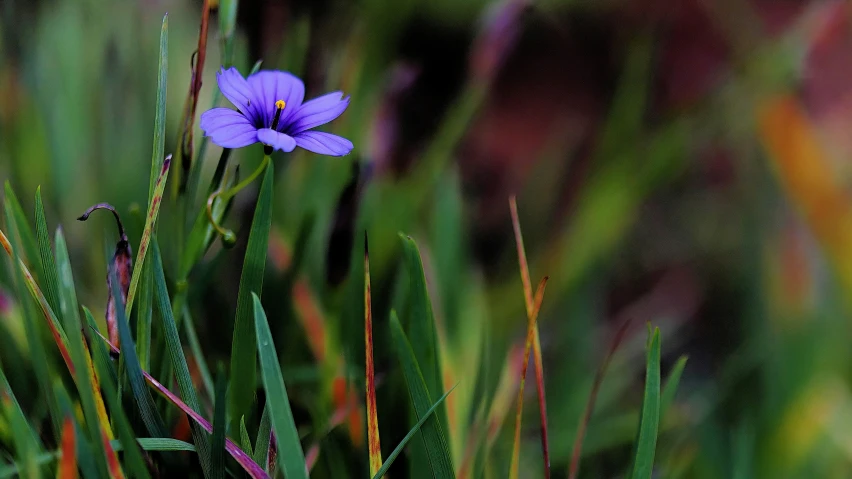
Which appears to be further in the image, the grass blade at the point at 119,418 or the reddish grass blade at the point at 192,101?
the reddish grass blade at the point at 192,101

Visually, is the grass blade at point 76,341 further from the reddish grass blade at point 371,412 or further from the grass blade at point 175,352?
the reddish grass blade at point 371,412

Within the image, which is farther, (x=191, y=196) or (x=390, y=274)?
(x=390, y=274)

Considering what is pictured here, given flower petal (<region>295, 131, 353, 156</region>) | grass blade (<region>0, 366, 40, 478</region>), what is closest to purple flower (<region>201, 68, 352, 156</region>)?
flower petal (<region>295, 131, 353, 156</region>)

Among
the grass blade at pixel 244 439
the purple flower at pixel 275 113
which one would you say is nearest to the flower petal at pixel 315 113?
the purple flower at pixel 275 113

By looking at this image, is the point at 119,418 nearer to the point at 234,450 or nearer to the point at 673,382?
the point at 234,450

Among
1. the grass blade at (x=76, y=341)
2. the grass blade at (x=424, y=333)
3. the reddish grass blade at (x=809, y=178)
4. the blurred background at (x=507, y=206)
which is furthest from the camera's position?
the reddish grass blade at (x=809, y=178)

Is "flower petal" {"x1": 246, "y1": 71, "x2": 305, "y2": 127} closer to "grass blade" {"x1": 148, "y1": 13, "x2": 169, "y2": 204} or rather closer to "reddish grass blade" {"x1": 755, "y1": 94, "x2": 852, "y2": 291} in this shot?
"grass blade" {"x1": 148, "y1": 13, "x2": 169, "y2": 204}

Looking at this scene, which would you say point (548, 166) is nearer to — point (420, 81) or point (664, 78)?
point (420, 81)

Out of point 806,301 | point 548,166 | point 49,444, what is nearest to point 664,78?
point 548,166
